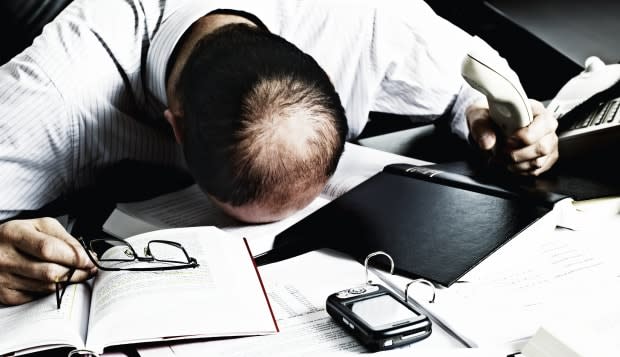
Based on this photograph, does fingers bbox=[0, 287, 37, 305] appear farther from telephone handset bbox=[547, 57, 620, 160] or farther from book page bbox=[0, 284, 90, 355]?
telephone handset bbox=[547, 57, 620, 160]

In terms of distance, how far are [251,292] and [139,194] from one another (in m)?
0.41

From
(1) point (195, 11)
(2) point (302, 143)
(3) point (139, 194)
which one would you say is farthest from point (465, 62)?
(3) point (139, 194)

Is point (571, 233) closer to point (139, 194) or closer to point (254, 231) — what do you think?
point (254, 231)

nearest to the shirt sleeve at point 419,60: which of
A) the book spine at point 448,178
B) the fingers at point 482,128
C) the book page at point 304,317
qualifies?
the fingers at point 482,128

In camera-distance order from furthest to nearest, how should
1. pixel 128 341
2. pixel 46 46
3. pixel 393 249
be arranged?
1. pixel 46 46
2. pixel 393 249
3. pixel 128 341

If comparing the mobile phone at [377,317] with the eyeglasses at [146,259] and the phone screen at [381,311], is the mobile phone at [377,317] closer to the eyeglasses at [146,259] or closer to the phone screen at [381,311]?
the phone screen at [381,311]

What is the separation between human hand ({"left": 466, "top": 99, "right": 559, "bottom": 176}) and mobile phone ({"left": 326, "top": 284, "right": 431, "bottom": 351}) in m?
0.38

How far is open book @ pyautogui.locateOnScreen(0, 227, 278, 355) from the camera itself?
62 cm

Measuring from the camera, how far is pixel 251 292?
2.26ft

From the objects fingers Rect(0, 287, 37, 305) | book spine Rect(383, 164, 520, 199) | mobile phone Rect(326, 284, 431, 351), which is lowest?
fingers Rect(0, 287, 37, 305)

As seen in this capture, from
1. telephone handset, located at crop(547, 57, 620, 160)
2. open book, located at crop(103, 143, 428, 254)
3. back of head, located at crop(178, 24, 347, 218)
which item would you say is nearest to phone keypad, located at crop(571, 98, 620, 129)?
telephone handset, located at crop(547, 57, 620, 160)

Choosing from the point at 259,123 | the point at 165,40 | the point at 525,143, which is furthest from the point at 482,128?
the point at 165,40

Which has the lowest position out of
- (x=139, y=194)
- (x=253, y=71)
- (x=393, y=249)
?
(x=139, y=194)

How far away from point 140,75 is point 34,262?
451 mm
